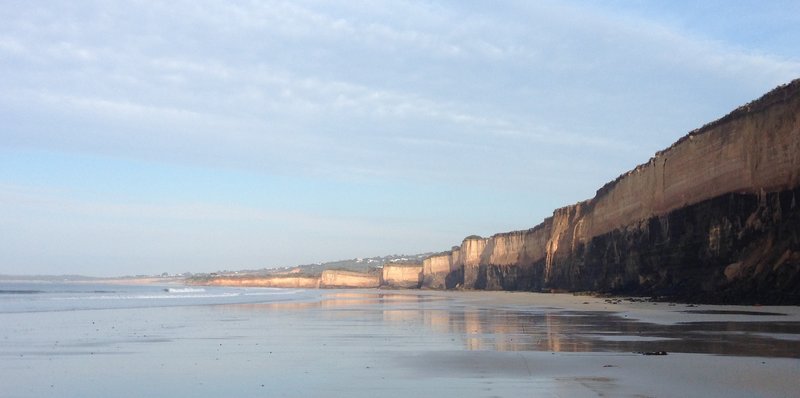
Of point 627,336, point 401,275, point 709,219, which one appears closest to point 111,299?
point 709,219

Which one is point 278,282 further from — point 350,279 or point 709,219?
point 709,219

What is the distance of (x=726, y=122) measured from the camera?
100ft

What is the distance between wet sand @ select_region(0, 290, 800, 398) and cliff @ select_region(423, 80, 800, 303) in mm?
9468

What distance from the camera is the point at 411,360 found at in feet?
30.2

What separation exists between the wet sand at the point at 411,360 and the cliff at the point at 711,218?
9468 mm

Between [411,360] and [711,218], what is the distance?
24152 mm

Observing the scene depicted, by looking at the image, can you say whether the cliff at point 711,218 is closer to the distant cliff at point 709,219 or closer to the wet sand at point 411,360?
the distant cliff at point 709,219

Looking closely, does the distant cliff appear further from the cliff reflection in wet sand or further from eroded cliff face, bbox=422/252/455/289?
eroded cliff face, bbox=422/252/455/289

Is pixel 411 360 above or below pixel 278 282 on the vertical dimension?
above

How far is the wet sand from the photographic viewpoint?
22.5ft

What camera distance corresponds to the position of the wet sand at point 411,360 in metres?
6.87

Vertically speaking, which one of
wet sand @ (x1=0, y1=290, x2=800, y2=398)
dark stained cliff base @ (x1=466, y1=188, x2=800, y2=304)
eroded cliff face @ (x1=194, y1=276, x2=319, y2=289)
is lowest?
eroded cliff face @ (x1=194, y1=276, x2=319, y2=289)

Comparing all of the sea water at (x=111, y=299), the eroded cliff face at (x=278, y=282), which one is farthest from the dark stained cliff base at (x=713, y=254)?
the eroded cliff face at (x=278, y=282)

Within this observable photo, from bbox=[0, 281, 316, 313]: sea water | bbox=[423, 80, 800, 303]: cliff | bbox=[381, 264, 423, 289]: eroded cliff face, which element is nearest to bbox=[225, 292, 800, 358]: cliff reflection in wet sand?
bbox=[423, 80, 800, 303]: cliff
